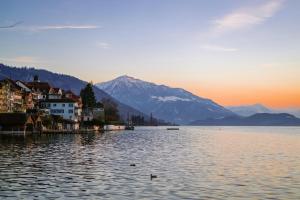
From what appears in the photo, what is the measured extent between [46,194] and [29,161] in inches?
1066

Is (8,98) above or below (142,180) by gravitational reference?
above

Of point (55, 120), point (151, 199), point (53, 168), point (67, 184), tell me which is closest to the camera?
point (151, 199)

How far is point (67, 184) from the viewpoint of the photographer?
42.5 metres

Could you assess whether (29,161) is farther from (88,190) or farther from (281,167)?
(281,167)

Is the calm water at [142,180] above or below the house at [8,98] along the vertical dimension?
below

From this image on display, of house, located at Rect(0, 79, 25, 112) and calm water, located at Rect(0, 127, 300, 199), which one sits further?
house, located at Rect(0, 79, 25, 112)

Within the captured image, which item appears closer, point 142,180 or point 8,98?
point 142,180

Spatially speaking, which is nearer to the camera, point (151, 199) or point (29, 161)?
point (151, 199)

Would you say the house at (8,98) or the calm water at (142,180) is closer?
the calm water at (142,180)

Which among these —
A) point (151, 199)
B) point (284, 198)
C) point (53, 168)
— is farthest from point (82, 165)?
point (284, 198)

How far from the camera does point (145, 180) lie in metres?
46.3

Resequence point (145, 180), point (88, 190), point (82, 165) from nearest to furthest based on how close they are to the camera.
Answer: point (88, 190), point (145, 180), point (82, 165)

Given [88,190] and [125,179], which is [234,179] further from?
[88,190]

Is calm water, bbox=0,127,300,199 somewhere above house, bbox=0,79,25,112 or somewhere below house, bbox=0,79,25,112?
below
